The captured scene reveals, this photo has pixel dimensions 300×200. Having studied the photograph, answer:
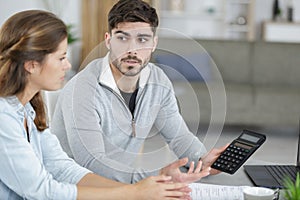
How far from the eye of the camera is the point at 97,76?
1.62 metres

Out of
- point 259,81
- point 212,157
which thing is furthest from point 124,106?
point 259,81

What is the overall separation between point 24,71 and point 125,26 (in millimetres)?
337

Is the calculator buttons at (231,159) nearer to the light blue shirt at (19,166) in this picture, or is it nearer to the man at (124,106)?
the man at (124,106)

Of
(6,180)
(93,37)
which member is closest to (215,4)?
(93,37)

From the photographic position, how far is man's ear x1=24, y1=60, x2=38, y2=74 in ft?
4.47

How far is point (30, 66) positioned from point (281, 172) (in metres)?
0.82

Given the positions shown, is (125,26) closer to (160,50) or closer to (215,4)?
(160,50)

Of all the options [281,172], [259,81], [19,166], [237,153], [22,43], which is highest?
[22,43]

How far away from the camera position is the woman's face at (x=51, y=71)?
54.3 inches

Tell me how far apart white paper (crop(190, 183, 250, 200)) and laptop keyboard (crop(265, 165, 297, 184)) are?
0.17 meters

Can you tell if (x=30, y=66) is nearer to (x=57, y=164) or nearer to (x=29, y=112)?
(x=29, y=112)

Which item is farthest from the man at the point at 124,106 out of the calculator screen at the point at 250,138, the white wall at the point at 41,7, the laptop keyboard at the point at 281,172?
the white wall at the point at 41,7

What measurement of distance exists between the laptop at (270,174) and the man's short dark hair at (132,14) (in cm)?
52

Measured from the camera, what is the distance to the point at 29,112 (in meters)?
1.46
